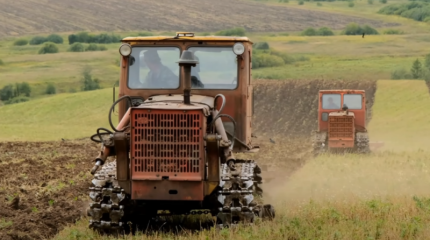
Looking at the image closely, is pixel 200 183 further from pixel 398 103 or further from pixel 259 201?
pixel 398 103

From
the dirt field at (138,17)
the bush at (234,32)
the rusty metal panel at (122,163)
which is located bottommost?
the rusty metal panel at (122,163)

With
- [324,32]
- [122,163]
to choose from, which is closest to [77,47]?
[324,32]

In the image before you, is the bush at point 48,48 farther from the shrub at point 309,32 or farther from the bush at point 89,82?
the shrub at point 309,32

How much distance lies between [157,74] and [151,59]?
10.0 inches

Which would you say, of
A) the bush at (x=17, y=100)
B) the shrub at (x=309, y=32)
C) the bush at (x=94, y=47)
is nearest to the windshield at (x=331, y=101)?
the bush at (x=17, y=100)

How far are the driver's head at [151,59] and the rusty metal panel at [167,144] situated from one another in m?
2.20

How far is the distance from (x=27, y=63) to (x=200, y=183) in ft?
297

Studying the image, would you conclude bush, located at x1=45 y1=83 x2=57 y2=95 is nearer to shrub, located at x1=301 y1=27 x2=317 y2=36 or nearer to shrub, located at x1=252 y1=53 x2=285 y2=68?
shrub, located at x1=252 y1=53 x2=285 y2=68

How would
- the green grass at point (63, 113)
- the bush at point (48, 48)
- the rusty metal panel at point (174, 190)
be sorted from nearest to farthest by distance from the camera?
the rusty metal panel at point (174, 190) < the green grass at point (63, 113) < the bush at point (48, 48)

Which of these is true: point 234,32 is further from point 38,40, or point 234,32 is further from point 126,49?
point 126,49

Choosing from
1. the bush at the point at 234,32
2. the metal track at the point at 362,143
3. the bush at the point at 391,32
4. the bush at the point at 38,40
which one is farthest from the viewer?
the bush at the point at 391,32

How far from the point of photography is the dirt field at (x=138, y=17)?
105m

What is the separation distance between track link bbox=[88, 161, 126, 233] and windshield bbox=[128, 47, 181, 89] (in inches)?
78.1

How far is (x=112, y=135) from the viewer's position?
A: 1107 cm
